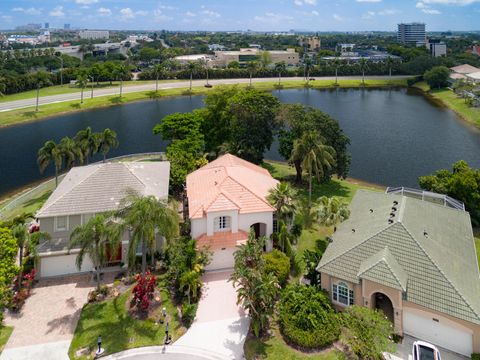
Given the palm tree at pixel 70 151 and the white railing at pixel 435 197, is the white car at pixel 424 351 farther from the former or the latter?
the palm tree at pixel 70 151

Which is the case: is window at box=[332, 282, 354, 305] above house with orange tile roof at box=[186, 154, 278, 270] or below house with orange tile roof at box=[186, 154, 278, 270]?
below

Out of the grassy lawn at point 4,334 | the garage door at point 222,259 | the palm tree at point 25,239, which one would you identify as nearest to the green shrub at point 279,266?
the garage door at point 222,259

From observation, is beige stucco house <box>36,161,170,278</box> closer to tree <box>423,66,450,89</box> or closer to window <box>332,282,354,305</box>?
window <box>332,282,354,305</box>

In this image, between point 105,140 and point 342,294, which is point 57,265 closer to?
point 342,294

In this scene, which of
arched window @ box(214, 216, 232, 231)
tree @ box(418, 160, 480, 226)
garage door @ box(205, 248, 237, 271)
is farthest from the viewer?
tree @ box(418, 160, 480, 226)

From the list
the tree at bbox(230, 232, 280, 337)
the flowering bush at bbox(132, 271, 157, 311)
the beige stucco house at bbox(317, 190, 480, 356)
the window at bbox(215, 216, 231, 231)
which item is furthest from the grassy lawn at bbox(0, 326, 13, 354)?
the beige stucco house at bbox(317, 190, 480, 356)

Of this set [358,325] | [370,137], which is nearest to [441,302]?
[358,325]

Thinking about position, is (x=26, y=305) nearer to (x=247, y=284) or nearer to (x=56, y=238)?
(x=56, y=238)
